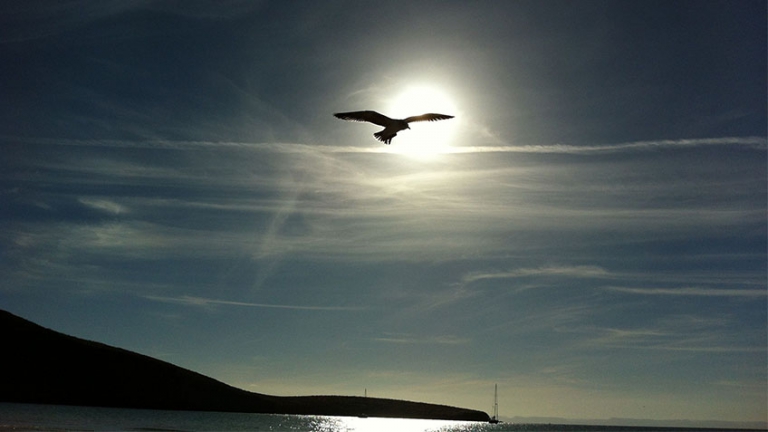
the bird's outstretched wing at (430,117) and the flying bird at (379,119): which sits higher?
the bird's outstretched wing at (430,117)

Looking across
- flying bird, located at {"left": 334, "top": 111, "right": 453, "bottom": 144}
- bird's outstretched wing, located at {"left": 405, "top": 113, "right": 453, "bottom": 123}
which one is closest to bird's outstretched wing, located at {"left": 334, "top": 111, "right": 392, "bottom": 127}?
flying bird, located at {"left": 334, "top": 111, "right": 453, "bottom": 144}

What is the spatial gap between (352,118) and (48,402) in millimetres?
193366

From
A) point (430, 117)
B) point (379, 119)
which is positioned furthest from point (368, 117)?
point (430, 117)

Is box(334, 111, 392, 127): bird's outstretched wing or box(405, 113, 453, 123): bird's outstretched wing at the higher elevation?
box(405, 113, 453, 123): bird's outstretched wing

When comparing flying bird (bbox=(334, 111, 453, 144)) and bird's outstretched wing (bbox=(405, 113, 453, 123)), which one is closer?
flying bird (bbox=(334, 111, 453, 144))

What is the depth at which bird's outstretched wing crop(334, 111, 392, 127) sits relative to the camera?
34.2 meters

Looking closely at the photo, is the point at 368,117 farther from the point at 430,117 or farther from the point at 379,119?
the point at 430,117

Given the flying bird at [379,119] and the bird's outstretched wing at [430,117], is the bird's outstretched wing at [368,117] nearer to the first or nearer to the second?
the flying bird at [379,119]

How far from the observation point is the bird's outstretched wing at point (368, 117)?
3425 cm

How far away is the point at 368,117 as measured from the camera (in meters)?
34.6

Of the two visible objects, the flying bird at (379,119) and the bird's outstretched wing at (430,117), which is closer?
the flying bird at (379,119)

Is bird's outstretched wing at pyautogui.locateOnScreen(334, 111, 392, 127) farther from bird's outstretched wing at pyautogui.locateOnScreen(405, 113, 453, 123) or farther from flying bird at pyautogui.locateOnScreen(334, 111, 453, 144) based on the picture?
bird's outstretched wing at pyautogui.locateOnScreen(405, 113, 453, 123)

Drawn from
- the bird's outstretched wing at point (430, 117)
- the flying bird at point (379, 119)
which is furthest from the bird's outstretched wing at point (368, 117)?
the bird's outstretched wing at point (430, 117)

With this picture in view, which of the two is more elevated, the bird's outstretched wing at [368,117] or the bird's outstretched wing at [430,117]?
the bird's outstretched wing at [430,117]
